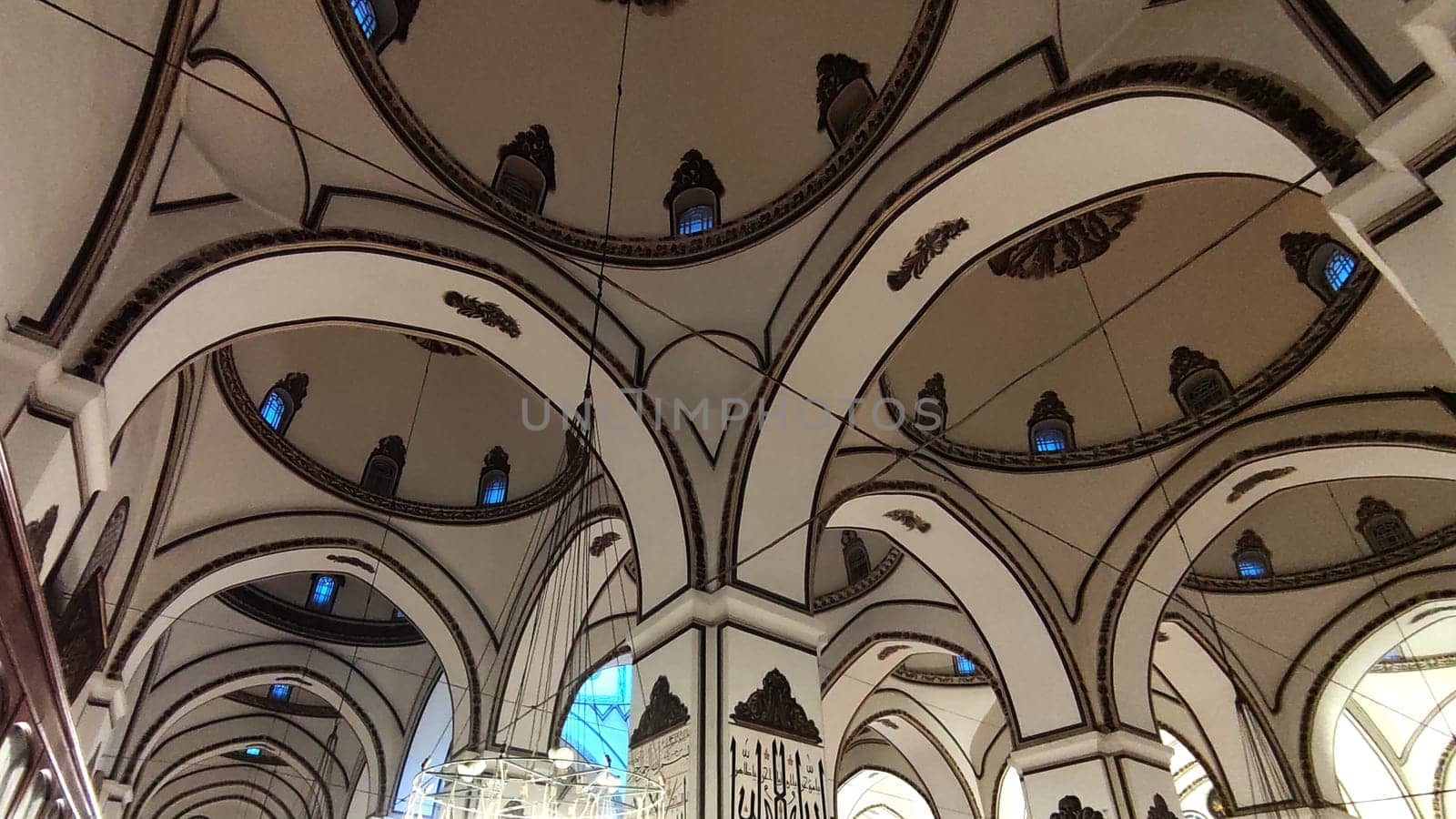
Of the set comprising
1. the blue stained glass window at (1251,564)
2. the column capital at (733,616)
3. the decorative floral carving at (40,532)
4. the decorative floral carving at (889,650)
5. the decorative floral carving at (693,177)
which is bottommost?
the decorative floral carving at (40,532)

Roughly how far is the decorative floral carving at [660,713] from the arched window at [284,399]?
5448 millimetres

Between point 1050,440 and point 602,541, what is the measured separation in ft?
16.2

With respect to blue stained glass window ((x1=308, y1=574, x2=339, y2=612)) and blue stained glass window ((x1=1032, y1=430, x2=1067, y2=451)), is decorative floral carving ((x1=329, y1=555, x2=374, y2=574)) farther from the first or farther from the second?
blue stained glass window ((x1=1032, y1=430, x2=1067, y2=451))

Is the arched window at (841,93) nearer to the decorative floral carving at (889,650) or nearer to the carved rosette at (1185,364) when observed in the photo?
the carved rosette at (1185,364)

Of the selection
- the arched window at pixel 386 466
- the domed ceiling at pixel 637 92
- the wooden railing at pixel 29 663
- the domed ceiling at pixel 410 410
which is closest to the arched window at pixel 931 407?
the domed ceiling at pixel 637 92

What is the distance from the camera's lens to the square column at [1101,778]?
7828 millimetres

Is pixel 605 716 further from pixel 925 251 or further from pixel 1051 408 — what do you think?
pixel 925 251

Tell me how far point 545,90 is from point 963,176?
11.0 ft

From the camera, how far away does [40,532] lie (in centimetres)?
452

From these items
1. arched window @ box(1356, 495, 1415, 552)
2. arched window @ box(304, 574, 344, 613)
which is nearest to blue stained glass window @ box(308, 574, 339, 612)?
arched window @ box(304, 574, 344, 613)

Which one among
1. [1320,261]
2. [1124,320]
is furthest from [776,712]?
[1320,261]

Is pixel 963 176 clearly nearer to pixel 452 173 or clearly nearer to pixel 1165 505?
pixel 452 173

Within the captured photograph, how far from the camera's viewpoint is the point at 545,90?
6855mm

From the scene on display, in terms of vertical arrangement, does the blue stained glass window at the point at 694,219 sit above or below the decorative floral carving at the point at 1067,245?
below
